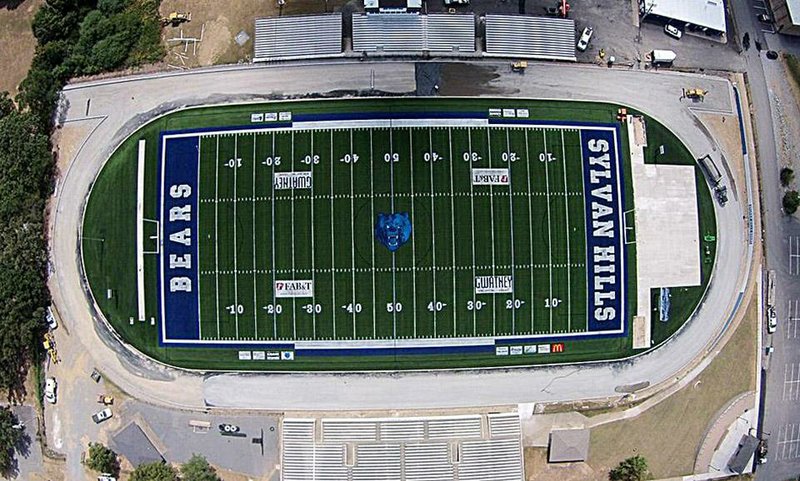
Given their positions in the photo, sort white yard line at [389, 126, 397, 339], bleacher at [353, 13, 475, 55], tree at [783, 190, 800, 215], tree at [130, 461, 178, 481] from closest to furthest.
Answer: tree at [130, 461, 178, 481] < white yard line at [389, 126, 397, 339] < bleacher at [353, 13, 475, 55] < tree at [783, 190, 800, 215]

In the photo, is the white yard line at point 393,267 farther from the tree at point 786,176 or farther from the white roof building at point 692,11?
the tree at point 786,176

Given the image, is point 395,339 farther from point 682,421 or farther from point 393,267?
point 682,421

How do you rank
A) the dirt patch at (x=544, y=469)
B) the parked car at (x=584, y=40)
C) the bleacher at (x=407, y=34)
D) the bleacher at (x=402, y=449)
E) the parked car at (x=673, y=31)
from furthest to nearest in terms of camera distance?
the parked car at (x=673, y=31), the parked car at (x=584, y=40), the bleacher at (x=407, y=34), the dirt patch at (x=544, y=469), the bleacher at (x=402, y=449)

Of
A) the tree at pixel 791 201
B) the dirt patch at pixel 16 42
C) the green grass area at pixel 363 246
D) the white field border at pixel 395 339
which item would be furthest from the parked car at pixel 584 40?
the dirt patch at pixel 16 42

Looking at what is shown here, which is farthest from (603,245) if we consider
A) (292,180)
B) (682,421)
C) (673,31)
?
(292,180)

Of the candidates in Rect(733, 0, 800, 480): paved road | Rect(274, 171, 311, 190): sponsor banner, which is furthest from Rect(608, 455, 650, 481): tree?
Rect(274, 171, 311, 190): sponsor banner

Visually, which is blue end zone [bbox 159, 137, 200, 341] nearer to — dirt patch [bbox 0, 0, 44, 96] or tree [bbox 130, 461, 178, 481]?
tree [bbox 130, 461, 178, 481]

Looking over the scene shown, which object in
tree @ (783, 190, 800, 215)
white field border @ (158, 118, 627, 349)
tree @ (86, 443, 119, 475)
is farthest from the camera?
tree @ (783, 190, 800, 215)
